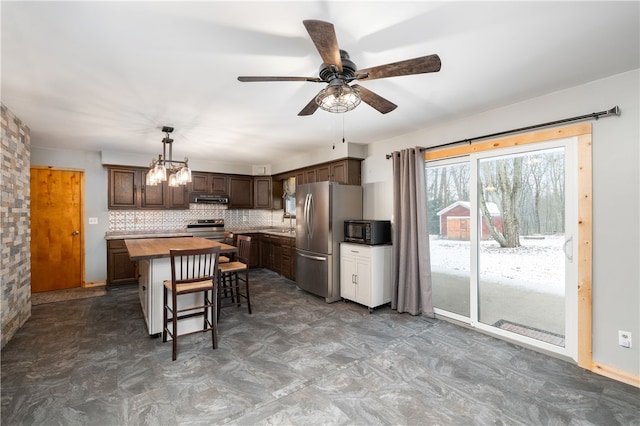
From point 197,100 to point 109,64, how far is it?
79cm

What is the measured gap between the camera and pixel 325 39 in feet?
4.66

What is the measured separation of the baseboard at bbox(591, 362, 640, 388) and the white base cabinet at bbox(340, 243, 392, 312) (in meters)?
2.10

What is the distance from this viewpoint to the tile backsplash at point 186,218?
552 centimetres

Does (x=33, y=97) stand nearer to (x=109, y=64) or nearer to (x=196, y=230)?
(x=109, y=64)

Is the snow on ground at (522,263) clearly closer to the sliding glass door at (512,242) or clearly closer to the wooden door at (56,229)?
the sliding glass door at (512,242)

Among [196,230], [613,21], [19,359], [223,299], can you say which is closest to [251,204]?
[196,230]

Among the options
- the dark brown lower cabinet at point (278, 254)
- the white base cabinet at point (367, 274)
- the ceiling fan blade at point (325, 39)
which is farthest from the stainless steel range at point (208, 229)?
the ceiling fan blade at point (325, 39)

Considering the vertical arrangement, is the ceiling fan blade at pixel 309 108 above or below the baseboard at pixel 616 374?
above

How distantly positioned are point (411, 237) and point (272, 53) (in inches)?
105

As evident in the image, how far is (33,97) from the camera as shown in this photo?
2.74 metres

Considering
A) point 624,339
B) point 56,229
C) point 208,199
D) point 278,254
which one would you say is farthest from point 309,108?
point 56,229

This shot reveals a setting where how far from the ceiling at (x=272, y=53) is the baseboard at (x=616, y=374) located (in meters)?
2.37

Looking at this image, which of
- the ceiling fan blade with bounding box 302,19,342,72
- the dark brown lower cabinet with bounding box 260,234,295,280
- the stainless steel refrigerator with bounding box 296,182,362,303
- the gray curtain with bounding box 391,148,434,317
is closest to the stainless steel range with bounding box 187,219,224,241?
the dark brown lower cabinet with bounding box 260,234,295,280

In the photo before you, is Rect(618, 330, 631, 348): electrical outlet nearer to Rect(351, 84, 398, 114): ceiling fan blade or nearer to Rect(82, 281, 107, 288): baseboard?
Rect(351, 84, 398, 114): ceiling fan blade
